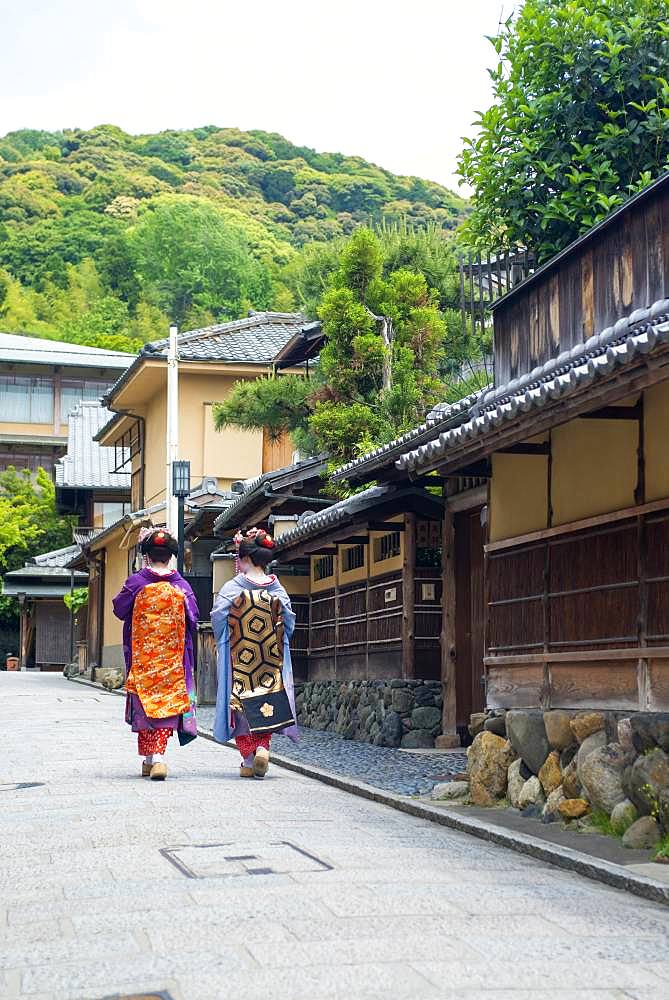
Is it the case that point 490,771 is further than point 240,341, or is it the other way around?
point 240,341

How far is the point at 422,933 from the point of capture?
575cm

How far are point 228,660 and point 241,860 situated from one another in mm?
5136

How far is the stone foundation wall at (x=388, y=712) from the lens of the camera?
1659 cm

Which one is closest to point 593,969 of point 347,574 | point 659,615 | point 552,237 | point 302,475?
point 659,615

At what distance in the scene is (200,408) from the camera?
37.5 m

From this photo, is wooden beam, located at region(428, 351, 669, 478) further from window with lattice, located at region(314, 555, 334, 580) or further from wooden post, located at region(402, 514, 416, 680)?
window with lattice, located at region(314, 555, 334, 580)

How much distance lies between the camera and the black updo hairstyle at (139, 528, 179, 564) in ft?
40.7

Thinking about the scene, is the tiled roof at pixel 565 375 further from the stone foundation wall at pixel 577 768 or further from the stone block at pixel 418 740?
the stone block at pixel 418 740

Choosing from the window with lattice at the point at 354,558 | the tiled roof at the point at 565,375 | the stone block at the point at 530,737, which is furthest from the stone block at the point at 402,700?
the stone block at the point at 530,737

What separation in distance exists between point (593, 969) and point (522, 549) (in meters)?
6.48

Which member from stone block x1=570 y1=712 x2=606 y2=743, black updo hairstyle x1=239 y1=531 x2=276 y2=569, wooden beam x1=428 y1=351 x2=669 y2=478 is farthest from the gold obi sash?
stone block x1=570 y1=712 x2=606 y2=743

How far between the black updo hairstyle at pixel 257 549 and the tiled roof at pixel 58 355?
2124 inches

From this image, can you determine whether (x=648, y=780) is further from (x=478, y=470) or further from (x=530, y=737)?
(x=478, y=470)

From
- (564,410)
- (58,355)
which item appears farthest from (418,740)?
(58,355)
